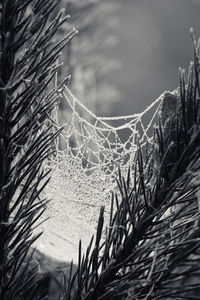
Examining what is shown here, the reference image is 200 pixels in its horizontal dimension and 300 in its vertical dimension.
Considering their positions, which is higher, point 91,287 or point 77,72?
point 77,72

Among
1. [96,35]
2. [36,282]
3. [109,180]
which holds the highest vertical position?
[96,35]

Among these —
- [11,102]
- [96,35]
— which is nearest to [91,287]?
[11,102]

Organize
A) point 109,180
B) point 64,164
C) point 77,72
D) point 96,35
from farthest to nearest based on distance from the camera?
point 64,164, point 109,180, point 77,72, point 96,35

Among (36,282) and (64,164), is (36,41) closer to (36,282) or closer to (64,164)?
(36,282)

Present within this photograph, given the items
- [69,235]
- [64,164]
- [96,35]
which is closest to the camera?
[96,35]

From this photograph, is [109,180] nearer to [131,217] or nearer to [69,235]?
[69,235]

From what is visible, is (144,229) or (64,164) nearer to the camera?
(144,229)

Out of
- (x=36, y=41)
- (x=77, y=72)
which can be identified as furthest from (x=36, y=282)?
(x=77, y=72)

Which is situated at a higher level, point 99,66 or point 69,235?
point 99,66

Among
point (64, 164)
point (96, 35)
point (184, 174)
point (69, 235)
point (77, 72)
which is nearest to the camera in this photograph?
point (184, 174)
